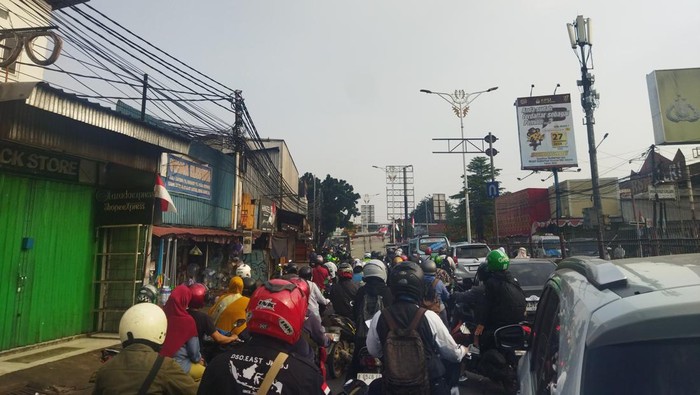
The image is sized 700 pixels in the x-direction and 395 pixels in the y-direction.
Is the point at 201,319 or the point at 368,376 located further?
the point at 201,319

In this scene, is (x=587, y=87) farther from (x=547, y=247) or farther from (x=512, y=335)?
(x=512, y=335)

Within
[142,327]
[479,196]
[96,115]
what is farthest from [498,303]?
[479,196]

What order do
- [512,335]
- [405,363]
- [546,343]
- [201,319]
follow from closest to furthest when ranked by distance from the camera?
[546,343]
[405,363]
[512,335]
[201,319]

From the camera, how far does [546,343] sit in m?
2.44

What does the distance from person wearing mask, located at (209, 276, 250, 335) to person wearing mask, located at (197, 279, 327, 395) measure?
11.0ft

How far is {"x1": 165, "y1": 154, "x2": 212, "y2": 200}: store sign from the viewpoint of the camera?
12047 millimetres

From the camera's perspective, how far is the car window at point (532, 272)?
26.0 ft

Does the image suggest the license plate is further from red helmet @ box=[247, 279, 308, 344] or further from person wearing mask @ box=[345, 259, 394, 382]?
red helmet @ box=[247, 279, 308, 344]

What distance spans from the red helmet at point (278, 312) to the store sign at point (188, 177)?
10.7m

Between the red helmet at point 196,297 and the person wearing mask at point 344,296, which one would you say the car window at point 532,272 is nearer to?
the person wearing mask at point 344,296

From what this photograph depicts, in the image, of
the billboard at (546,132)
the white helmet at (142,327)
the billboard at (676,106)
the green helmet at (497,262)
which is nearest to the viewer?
the white helmet at (142,327)

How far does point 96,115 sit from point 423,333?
24.2 feet

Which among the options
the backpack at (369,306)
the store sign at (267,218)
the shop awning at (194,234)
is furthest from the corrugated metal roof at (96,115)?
the store sign at (267,218)

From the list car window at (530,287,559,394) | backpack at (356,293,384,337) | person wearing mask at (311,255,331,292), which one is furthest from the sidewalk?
car window at (530,287,559,394)
